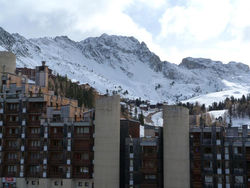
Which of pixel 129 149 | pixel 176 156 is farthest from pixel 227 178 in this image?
pixel 129 149

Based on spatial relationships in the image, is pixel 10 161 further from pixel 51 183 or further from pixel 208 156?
pixel 208 156

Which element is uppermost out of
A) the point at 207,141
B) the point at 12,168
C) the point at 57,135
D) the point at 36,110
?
the point at 36,110

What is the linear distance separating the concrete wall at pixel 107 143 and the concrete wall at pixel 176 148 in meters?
10.3

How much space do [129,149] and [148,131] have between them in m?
16.8

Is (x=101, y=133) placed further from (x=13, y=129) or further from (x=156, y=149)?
(x=13, y=129)

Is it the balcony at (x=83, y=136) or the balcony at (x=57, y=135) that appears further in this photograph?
the balcony at (x=57, y=135)

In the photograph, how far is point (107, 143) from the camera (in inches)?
3140

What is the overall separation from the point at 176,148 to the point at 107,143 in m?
14.5

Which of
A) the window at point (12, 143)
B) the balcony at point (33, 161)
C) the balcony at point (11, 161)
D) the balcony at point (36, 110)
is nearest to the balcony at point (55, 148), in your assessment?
the balcony at point (33, 161)

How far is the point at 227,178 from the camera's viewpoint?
75.2 metres

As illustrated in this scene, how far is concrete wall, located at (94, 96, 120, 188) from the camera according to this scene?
7862cm

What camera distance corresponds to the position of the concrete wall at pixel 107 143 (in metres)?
78.6

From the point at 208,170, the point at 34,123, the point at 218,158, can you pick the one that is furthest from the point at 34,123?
the point at 218,158

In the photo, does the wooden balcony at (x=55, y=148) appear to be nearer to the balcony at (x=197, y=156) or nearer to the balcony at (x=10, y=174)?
the balcony at (x=10, y=174)
